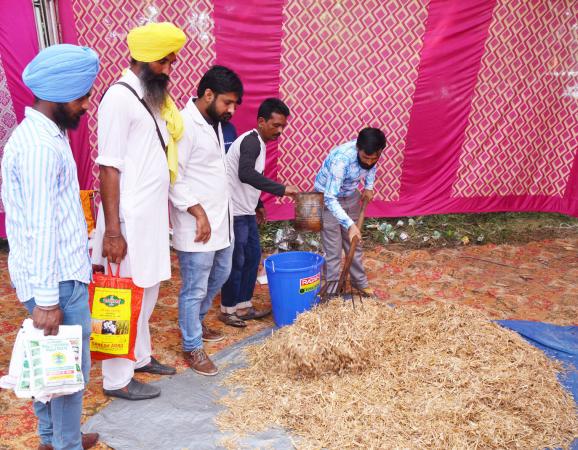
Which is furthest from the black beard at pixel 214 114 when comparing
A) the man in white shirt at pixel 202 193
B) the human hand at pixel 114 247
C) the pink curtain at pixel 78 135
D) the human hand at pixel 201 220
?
the pink curtain at pixel 78 135

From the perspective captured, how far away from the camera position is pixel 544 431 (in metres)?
2.33

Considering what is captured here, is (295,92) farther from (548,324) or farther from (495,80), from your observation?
(548,324)

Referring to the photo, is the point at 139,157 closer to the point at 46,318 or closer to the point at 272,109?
the point at 46,318

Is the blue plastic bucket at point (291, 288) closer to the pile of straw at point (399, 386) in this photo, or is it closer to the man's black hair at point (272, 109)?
the pile of straw at point (399, 386)

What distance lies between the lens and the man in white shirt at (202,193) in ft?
8.50

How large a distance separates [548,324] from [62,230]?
3.22 metres

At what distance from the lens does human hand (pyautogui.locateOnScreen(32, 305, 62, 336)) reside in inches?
67.0

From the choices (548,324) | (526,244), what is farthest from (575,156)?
(548,324)

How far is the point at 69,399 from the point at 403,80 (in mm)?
4065

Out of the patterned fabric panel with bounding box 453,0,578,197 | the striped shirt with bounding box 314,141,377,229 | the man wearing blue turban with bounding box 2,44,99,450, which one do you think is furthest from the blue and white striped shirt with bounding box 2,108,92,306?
the patterned fabric panel with bounding box 453,0,578,197

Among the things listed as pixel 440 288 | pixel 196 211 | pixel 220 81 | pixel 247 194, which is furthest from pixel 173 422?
pixel 440 288


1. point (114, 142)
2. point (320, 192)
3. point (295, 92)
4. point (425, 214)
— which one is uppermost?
point (295, 92)

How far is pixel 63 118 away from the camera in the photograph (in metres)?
1.80

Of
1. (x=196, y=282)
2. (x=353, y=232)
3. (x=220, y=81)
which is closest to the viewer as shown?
(x=220, y=81)
